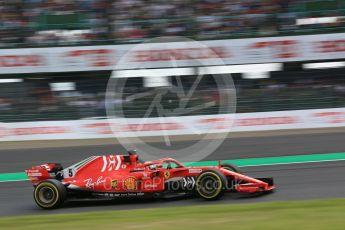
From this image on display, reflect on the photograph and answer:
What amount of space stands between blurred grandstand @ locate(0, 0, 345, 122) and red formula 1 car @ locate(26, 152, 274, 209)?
948cm

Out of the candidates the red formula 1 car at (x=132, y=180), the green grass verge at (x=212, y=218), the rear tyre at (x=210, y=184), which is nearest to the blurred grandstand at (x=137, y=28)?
the red formula 1 car at (x=132, y=180)

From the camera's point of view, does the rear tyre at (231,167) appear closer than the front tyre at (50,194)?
No

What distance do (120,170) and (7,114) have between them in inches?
407

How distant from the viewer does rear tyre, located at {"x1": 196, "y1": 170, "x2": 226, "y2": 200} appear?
8.75 m

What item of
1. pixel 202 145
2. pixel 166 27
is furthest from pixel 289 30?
pixel 202 145

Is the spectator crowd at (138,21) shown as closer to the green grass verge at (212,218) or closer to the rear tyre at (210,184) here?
the rear tyre at (210,184)

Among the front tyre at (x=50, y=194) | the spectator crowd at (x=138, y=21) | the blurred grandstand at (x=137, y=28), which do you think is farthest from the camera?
the spectator crowd at (x=138, y=21)

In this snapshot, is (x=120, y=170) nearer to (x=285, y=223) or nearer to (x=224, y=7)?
(x=285, y=223)

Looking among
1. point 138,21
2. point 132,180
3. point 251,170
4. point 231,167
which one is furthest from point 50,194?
point 138,21

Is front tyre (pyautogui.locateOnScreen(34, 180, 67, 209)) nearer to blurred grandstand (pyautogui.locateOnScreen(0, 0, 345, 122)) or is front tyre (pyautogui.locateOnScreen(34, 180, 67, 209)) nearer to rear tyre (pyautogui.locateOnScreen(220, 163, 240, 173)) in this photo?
rear tyre (pyautogui.locateOnScreen(220, 163, 240, 173))

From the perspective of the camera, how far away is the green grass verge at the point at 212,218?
22.8 ft

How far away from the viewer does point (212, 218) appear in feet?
24.5

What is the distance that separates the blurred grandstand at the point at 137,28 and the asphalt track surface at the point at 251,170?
2.90 metres

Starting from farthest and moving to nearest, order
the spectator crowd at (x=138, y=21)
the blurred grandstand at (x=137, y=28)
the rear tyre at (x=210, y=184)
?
the spectator crowd at (x=138, y=21)
the blurred grandstand at (x=137, y=28)
the rear tyre at (x=210, y=184)
